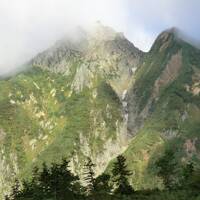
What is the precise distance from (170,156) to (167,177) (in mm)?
5850

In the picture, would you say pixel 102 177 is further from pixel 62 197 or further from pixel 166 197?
pixel 166 197

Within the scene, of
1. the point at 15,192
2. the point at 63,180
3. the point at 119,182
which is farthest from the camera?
the point at 15,192

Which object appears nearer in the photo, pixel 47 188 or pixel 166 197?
pixel 166 197

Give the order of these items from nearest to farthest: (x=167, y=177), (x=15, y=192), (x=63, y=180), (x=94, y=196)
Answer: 1. (x=94, y=196)
2. (x=63, y=180)
3. (x=15, y=192)
4. (x=167, y=177)

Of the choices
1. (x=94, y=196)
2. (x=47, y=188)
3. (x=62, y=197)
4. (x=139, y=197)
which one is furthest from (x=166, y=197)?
(x=47, y=188)

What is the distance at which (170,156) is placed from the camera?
142 meters

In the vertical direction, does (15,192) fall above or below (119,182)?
below

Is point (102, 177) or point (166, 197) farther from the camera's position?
point (102, 177)

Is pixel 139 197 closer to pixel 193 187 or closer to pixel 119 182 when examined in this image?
pixel 193 187

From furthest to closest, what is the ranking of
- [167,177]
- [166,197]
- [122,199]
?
[167,177] → [122,199] → [166,197]

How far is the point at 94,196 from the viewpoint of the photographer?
88.4 meters

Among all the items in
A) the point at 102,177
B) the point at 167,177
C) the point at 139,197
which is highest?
the point at 139,197

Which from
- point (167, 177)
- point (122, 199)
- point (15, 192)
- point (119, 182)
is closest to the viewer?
point (122, 199)

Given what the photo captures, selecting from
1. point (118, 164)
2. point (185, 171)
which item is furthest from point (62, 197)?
point (185, 171)
